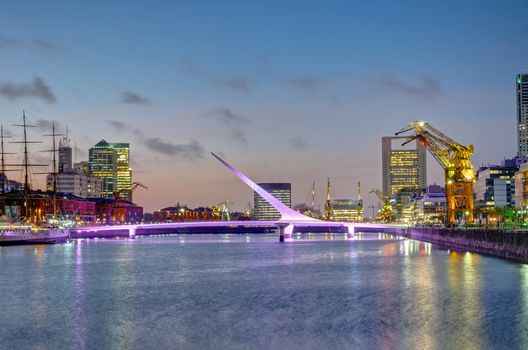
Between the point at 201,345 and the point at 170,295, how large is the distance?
15629 mm

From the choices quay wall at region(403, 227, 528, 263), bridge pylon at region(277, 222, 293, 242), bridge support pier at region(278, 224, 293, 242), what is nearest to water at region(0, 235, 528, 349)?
quay wall at region(403, 227, 528, 263)

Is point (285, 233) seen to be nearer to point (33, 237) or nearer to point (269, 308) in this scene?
point (33, 237)

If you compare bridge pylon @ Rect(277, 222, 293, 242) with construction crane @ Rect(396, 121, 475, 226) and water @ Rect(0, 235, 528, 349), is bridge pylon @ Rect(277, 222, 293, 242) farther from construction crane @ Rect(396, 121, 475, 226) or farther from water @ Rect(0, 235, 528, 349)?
water @ Rect(0, 235, 528, 349)

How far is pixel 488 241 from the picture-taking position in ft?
223

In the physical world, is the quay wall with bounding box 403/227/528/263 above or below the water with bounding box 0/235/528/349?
above

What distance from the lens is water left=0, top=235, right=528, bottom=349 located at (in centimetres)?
2667

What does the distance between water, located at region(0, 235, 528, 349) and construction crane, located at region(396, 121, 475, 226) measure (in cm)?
4072

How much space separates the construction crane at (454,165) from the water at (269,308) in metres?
40.7

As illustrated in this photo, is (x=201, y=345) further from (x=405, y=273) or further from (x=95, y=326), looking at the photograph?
(x=405, y=273)

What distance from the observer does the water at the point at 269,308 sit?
2667 centimetres

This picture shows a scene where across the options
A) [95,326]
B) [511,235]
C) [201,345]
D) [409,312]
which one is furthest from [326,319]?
[511,235]

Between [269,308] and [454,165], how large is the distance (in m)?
70.0

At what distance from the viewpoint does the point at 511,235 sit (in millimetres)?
60156

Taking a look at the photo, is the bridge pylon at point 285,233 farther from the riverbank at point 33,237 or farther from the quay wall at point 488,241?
the riverbank at point 33,237
